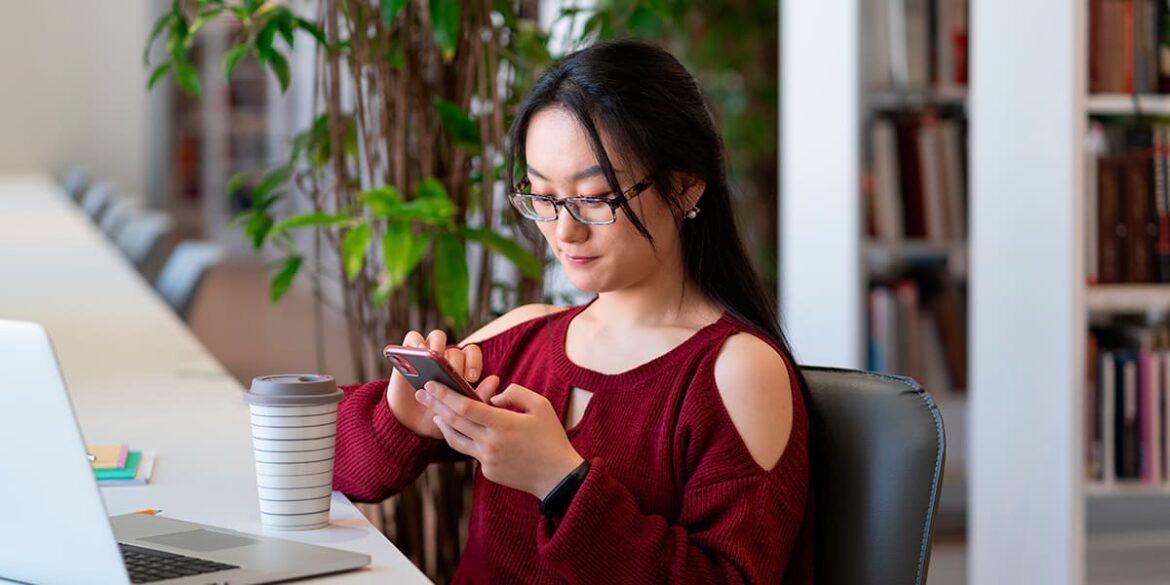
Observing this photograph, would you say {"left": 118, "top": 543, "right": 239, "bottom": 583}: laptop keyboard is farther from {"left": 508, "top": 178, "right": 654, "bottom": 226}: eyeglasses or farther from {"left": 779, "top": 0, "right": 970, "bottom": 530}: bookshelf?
{"left": 779, "top": 0, "right": 970, "bottom": 530}: bookshelf

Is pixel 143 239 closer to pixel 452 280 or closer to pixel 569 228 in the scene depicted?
pixel 452 280

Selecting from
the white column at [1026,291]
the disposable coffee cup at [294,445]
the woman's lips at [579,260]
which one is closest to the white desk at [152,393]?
the disposable coffee cup at [294,445]

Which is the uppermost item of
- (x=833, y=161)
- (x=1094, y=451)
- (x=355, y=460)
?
(x=833, y=161)

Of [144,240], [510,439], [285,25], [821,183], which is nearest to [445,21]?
[285,25]

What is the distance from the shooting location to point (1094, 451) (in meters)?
3.07

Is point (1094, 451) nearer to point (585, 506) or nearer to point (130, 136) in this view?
point (585, 506)

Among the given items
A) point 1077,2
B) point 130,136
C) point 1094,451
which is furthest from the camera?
point 130,136

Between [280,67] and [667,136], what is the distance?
3.41ft

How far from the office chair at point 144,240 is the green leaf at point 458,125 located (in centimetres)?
308

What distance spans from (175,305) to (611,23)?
227 centimetres

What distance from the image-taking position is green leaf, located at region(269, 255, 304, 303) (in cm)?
240

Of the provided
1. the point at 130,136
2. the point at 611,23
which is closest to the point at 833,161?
the point at 611,23

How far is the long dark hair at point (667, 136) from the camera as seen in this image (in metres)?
1.43

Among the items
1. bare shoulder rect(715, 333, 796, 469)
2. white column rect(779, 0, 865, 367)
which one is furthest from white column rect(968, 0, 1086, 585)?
bare shoulder rect(715, 333, 796, 469)
